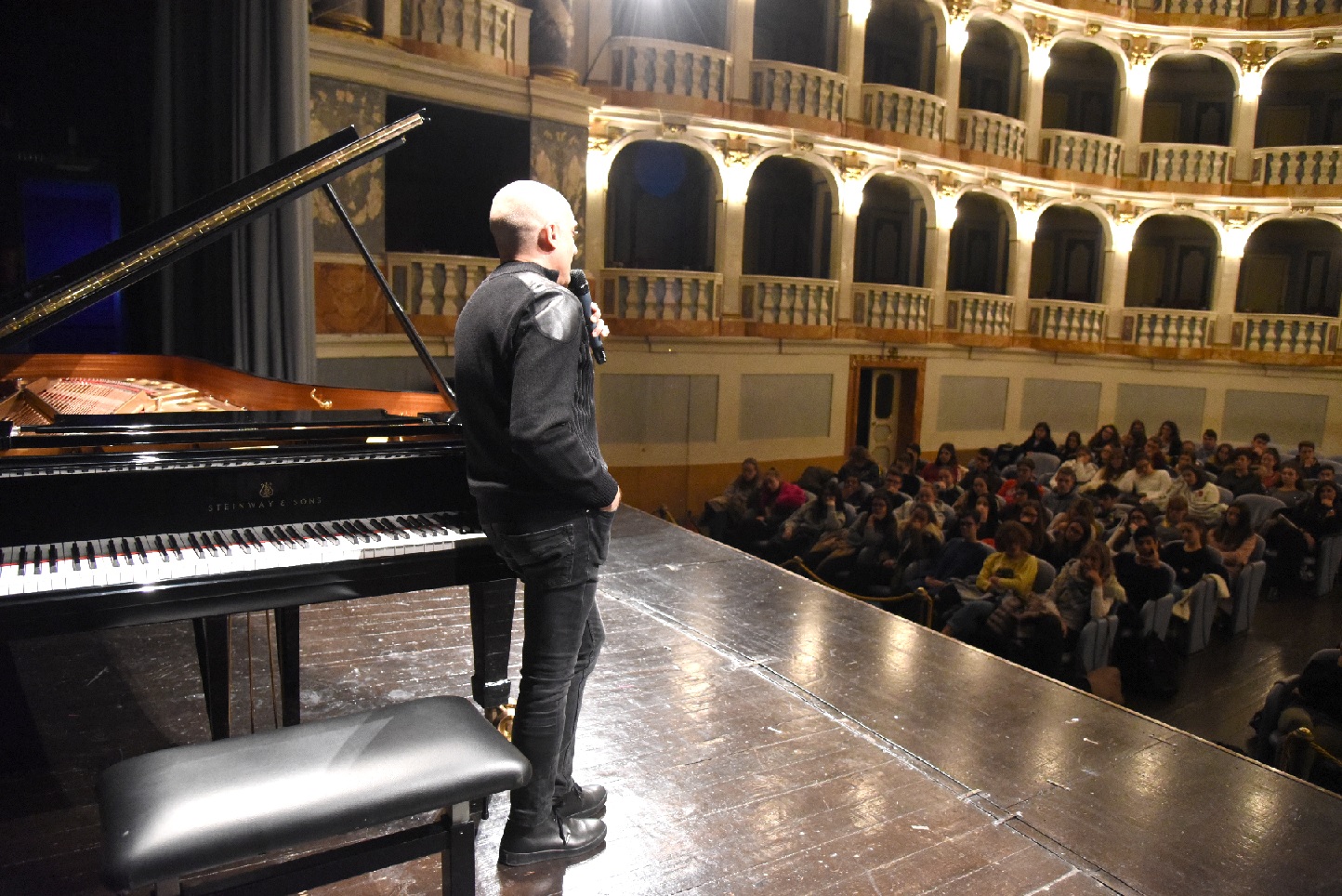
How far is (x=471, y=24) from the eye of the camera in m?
9.11

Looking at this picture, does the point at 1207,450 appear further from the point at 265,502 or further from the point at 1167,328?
the point at 265,502

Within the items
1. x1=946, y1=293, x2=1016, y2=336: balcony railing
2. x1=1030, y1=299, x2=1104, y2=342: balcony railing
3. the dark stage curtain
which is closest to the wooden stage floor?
the dark stage curtain

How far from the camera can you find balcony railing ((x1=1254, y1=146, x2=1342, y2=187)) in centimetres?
1569

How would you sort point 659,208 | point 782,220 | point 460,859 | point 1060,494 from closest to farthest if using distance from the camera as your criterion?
point 460,859, point 1060,494, point 659,208, point 782,220

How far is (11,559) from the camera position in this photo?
216 cm

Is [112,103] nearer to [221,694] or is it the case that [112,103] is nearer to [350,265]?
[350,265]

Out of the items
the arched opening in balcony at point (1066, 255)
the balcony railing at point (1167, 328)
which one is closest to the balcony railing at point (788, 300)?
the arched opening in balcony at point (1066, 255)

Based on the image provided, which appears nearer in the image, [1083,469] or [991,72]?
[1083,469]

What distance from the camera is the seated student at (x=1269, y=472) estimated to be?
9.77 m

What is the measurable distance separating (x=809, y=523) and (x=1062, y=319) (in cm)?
1035

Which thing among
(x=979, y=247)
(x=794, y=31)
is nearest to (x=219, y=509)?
(x=794, y=31)

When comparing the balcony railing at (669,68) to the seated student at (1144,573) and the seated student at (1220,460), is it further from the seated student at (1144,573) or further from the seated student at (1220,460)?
the seated student at (1144,573)

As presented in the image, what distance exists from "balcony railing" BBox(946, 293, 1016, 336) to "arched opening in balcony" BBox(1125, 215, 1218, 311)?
3.53 metres

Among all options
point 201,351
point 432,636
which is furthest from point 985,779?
point 201,351
